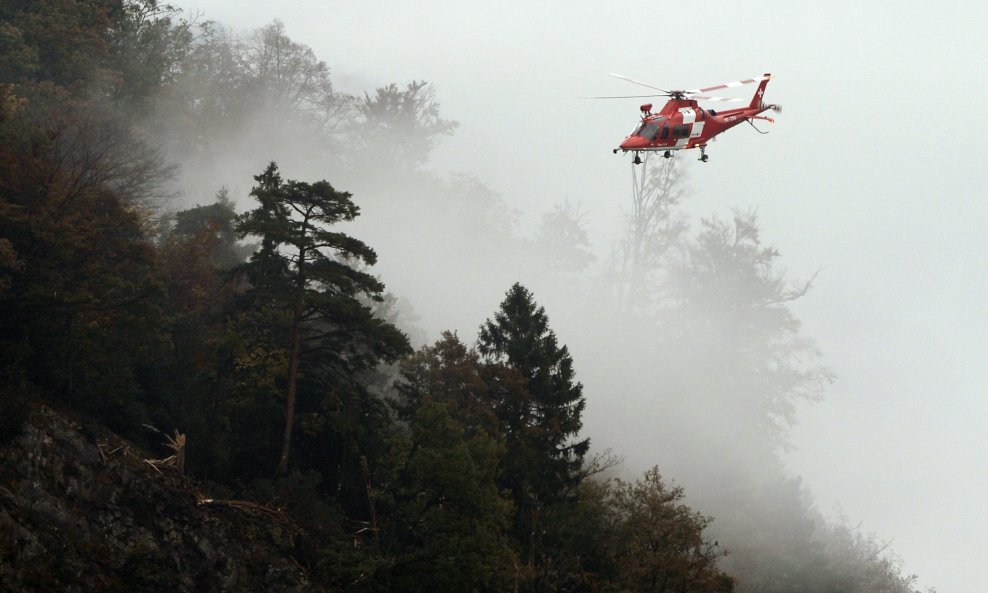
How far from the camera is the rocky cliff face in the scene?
70.8 ft

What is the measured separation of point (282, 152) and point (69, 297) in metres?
52.0

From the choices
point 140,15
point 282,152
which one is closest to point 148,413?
point 140,15

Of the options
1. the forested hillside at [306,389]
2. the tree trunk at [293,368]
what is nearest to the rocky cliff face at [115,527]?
the forested hillside at [306,389]

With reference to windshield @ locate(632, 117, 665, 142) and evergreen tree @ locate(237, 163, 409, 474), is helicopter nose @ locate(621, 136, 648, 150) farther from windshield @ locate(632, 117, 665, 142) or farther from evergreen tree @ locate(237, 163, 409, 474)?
evergreen tree @ locate(237, 163, 409, 474)

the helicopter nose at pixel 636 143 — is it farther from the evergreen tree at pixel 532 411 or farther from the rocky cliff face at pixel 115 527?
the rocky cliff face at pixel 115 527

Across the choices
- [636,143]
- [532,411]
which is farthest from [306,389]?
[636,143]

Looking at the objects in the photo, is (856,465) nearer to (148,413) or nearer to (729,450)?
(729,450)

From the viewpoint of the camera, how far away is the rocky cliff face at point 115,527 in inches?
850

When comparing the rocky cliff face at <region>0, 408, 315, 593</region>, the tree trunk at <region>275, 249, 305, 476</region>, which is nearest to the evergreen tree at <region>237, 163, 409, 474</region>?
the tree trunk at <region>275, 249, 305, 476</region>

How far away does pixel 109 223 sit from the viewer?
100ft

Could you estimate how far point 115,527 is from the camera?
23.8 metres

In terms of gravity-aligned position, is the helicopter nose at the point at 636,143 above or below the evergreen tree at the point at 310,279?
above

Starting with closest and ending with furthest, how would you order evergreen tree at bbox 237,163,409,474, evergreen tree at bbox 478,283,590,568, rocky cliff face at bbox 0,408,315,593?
rocky cliff face at bbox 0,408,315,593 < evergreen tree at bbox 237,163,409,474 < evergreen tree at bbox 478,283,590,568

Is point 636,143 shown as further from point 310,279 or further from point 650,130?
point 310,279
